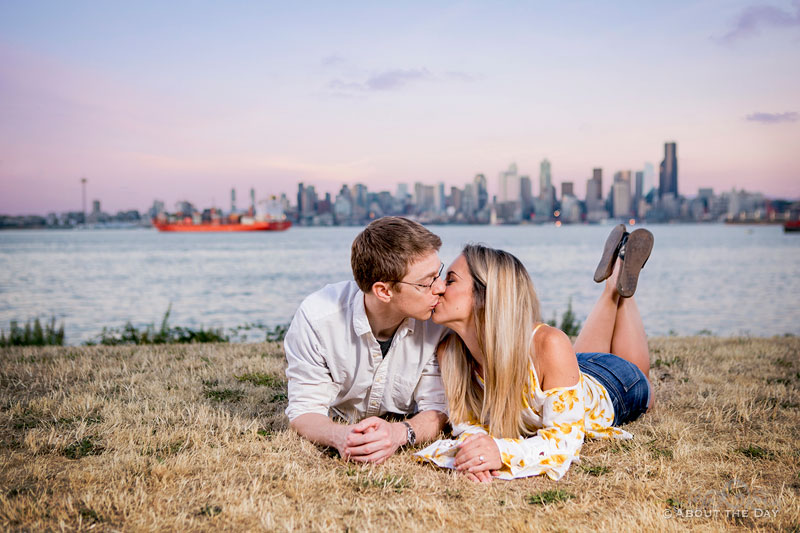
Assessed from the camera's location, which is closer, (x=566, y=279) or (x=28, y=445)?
(x=28, y=445)

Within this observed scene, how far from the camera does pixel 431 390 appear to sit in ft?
13.3

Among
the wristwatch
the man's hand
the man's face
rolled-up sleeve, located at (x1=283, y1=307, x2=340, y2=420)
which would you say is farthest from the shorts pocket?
rolled-up sleeve, located at (x1=283, y1=307, x2=340, y2=420)

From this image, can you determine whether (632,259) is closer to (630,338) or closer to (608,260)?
(608,260)

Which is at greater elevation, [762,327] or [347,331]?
[347,331]

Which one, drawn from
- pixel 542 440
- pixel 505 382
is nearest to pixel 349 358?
pixel 505 382

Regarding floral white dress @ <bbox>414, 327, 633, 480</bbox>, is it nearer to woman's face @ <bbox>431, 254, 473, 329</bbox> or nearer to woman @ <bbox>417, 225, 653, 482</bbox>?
woman @ <bbox>417, 225, 653, 482</bbox>

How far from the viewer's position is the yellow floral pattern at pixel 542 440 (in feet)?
10.9

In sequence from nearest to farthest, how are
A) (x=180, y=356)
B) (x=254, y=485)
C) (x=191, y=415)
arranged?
(x=254, y=485)
(x=191, y=415)
(x=180, y=356)

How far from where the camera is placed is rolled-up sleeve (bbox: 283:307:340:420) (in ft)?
12.2

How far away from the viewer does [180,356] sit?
21.8 feet

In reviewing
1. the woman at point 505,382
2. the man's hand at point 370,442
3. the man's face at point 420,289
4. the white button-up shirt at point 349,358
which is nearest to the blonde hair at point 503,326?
the woman at point 505,382

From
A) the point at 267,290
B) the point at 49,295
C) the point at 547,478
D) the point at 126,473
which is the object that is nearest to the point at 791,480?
the point at 547,478

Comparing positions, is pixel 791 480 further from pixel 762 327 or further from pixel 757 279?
pixel 757 279

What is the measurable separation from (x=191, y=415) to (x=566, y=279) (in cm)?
2911
